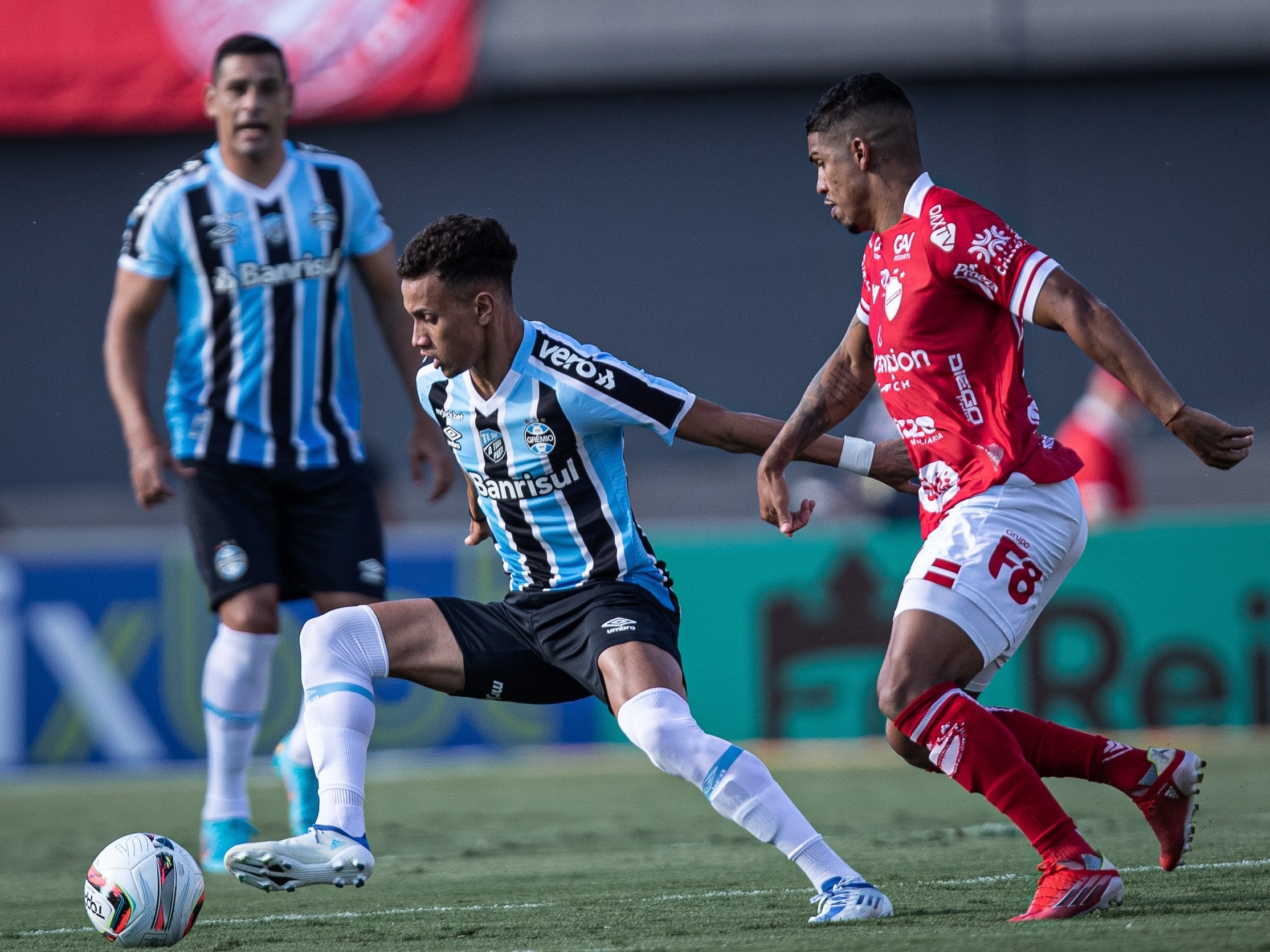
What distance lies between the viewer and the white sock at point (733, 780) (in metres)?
3.89

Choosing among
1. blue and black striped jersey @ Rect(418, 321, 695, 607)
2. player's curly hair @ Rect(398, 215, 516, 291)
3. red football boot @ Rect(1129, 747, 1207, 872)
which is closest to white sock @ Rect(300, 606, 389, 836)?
blue and black striped jersey @ Rect(418, 321, 695, 607)

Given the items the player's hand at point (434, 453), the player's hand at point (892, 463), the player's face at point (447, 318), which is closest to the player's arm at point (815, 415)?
the player's hand at point (892, 463)

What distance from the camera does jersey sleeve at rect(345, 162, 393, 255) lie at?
5.81 metres

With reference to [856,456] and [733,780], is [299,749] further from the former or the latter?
[856,456]

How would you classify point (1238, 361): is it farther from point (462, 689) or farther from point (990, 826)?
point (462, 689)

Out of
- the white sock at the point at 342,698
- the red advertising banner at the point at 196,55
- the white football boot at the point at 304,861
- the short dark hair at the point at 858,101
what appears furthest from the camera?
the red advertising banner at the point at 196,55

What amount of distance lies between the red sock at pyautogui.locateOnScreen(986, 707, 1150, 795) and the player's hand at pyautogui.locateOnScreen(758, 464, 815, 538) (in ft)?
2.27

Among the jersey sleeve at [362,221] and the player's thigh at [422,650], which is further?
the jersey sleeve at [362,221]

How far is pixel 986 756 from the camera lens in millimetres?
3936

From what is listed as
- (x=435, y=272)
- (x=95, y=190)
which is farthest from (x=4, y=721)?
(x=95, y=190)

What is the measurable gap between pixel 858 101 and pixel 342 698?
75.6 inches

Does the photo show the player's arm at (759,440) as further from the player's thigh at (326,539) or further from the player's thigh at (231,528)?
the player's thigh at (231,528)

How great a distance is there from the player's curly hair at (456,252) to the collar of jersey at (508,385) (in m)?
0.16

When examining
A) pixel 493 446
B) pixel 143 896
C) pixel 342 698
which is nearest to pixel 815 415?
pixel 493 446
